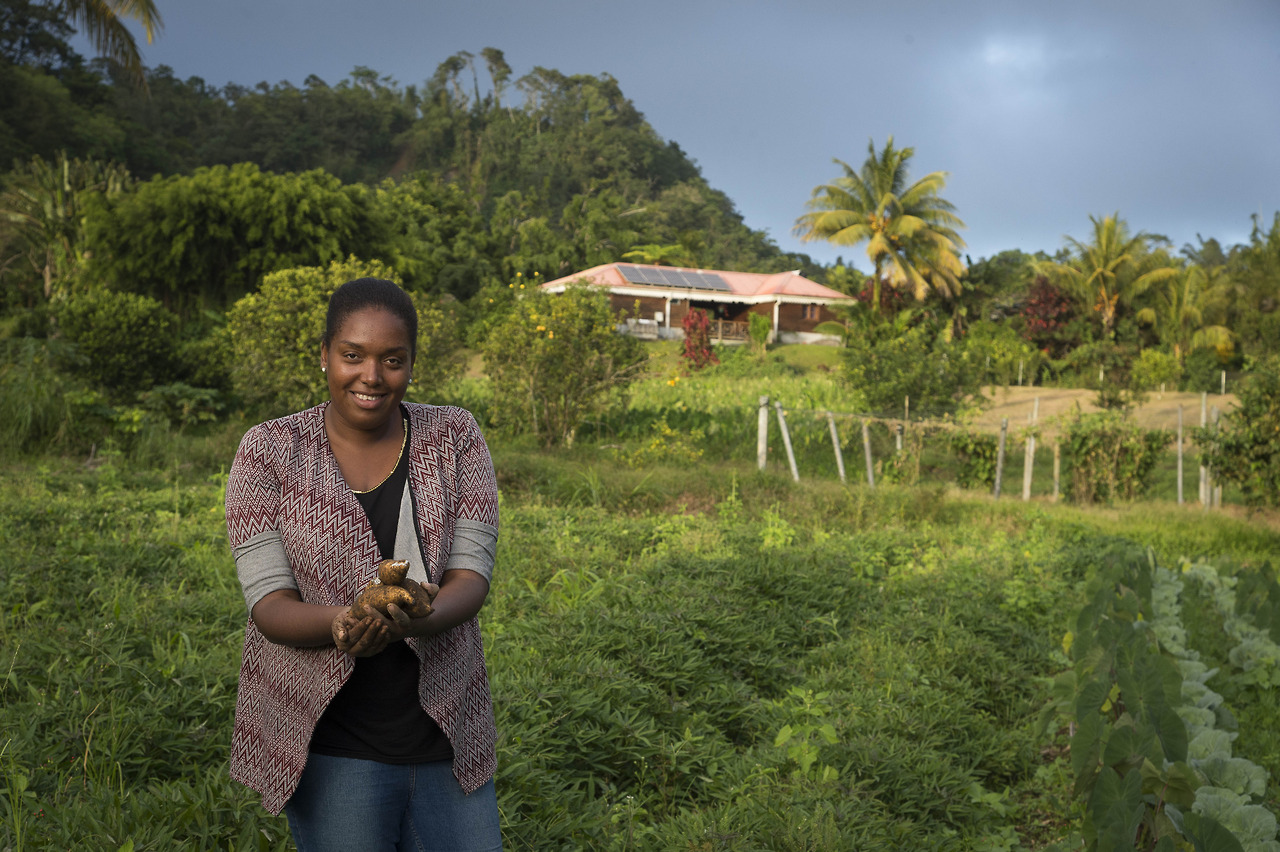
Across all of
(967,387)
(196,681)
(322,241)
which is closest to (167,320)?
(322,241)

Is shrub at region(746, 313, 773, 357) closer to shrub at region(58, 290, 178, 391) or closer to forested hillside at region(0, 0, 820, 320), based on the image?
forested hillside at region(0, 0, 820, 320)

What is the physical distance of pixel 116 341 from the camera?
12.5 metres

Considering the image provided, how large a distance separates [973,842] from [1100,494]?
32.9ft

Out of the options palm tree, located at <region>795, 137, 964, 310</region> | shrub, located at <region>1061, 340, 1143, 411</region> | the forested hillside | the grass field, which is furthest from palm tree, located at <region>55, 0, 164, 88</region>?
shrub, located at <region>1061, 340, 1143, 411</region>

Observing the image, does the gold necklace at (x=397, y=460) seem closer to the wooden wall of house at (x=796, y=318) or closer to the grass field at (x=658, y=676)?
the grass field at (x=658, y=676)

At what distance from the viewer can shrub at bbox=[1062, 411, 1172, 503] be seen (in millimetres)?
11992

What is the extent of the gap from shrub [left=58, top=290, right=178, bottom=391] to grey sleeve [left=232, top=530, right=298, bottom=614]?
12.4 meters

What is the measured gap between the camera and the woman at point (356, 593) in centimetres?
167

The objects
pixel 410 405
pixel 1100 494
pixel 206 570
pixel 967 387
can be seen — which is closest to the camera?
pixel 410 405

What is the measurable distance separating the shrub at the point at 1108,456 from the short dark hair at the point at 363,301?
11.9 metres

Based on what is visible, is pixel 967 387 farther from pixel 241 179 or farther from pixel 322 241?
pixel 241 179

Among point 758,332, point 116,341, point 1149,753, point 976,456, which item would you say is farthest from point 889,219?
point 1149,753

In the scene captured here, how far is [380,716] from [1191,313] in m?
37.1

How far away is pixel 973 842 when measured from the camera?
11.4 ft
